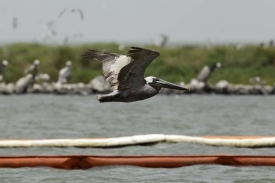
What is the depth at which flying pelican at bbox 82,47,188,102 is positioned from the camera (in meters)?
12.1

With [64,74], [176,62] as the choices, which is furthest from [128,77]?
[176,62]

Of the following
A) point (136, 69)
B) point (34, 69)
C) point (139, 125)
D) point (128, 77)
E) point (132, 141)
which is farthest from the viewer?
point (34, 69)

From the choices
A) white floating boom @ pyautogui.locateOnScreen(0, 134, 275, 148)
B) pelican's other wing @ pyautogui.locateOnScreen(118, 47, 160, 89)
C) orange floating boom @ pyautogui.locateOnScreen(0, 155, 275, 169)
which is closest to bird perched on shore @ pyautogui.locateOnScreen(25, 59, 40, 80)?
white floating boom @ pyautogui.locateOnScreen(0, 134, 275, 148)

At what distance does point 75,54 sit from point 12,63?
2478 mm

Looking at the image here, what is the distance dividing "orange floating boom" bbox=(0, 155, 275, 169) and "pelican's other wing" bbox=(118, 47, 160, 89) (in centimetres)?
91

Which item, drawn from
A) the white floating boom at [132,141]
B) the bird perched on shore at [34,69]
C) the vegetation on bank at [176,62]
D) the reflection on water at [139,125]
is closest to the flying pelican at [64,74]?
the bird perched on shore at [34,69]

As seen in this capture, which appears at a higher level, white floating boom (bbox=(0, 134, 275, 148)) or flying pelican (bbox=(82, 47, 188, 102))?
flying pelican (bbox=(82, 47, 188, 102))

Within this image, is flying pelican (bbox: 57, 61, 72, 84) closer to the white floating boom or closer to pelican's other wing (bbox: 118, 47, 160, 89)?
the white floating boom

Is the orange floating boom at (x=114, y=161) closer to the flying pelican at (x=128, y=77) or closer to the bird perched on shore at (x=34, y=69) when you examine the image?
the flying pelican at (x=128, y=77)

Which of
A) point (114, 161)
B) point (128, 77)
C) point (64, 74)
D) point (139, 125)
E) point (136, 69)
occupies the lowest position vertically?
point (64, 74)

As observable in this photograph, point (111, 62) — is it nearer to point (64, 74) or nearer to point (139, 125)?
point (139, 125)

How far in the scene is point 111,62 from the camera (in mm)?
13039

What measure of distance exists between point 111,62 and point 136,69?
0.77 metres

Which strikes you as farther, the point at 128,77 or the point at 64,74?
the point at 64,74
